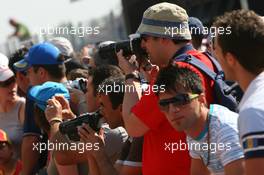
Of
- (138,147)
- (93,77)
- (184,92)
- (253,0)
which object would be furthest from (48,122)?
(253,0)

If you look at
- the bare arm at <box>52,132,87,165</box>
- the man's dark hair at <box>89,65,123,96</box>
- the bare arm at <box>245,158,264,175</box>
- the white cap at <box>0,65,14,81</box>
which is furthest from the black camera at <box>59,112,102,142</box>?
the white cap at <box>0,65,14,81</box>

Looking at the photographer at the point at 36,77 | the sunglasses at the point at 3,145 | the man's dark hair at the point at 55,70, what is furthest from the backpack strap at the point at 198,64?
the sunglasses at the point at 3,145

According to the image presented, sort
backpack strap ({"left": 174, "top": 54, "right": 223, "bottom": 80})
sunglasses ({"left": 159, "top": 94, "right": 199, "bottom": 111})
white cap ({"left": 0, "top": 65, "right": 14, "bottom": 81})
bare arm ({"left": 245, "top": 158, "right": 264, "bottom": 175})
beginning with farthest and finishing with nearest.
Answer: white cap ({"left": 0, "top": 65, "right": 14, "bottom": 81}) → backpack strap ({"left": 174, "top": 54, "right": 223, "bottom": 80}) → sunglasses ({"left": 159, "top": 94, "right": 199, "bottom": 111}) → bare arm ({"left": 245, "top": 158, "right": 264, "bottom": 175})

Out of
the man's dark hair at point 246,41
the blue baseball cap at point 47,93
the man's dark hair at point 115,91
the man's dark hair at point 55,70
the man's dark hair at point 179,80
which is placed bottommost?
the man's dark hair at point 55,70

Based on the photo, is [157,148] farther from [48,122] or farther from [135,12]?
[135,12]

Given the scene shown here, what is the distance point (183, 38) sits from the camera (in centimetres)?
418

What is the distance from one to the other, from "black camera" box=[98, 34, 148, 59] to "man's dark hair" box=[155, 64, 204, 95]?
0.71m

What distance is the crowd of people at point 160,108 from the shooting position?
3064 mm

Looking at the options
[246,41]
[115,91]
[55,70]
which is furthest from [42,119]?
[246,41]

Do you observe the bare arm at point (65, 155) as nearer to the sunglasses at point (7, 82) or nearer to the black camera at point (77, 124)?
the black camera at point (77, 124)

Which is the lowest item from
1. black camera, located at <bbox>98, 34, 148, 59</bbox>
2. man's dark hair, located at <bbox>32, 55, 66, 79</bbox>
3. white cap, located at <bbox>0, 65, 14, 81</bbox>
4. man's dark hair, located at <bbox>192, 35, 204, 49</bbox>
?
white cap, located at <bbox>0, 65, 14, 81</bbox>

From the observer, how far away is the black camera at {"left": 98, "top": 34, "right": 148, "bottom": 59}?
430 cm

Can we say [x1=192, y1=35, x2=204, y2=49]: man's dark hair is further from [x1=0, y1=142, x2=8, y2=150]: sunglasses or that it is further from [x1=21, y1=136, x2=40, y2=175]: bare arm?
[x1=0, y1=142, x2=8, y2=150]: sunglasses

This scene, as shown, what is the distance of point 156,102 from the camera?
12.9 ft
